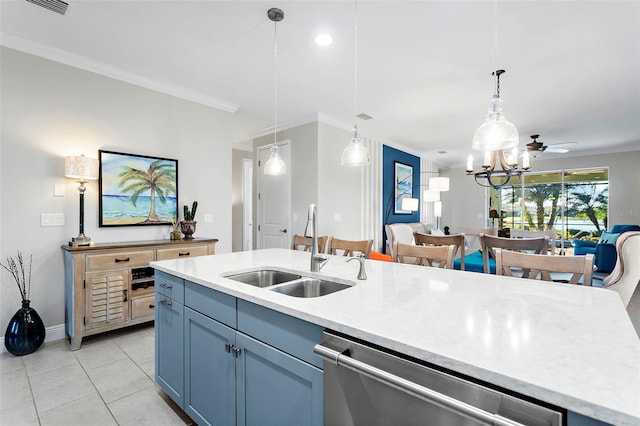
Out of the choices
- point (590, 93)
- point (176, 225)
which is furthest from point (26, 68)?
point (590, 93)

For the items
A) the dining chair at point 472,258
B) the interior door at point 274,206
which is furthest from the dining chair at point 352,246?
the interior door at point 274,206

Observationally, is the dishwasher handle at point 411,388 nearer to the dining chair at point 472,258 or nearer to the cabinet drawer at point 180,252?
the dining chair at point 472,258

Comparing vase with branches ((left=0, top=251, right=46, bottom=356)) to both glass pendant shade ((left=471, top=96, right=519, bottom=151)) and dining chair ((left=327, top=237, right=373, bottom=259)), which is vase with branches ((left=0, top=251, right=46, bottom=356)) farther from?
glass pendant shade ((left=471, top=96, right=519, bottom=151))

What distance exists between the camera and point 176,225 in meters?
3.56

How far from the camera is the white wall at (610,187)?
659 centimetres

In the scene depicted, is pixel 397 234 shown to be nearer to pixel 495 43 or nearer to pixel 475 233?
pixel 475 233

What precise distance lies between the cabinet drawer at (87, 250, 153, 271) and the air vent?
6.23 ft

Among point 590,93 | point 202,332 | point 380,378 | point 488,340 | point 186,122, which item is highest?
point 590,93

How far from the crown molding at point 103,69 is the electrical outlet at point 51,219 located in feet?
4.65

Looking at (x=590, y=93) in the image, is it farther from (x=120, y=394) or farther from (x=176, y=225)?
(x=120, y=394)

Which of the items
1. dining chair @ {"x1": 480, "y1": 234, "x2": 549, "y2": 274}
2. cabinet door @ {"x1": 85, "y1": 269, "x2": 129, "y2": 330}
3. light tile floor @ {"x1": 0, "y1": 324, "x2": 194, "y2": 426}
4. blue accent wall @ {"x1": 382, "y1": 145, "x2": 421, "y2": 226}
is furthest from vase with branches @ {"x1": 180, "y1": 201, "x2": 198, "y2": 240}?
blue accent wall @ {"x1": 382, "y1": 145, "x2": 421, "y2": 226}

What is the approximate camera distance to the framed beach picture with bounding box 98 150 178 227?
10.1 ft

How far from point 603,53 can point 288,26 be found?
2837mm

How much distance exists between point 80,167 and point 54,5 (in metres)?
1.24
